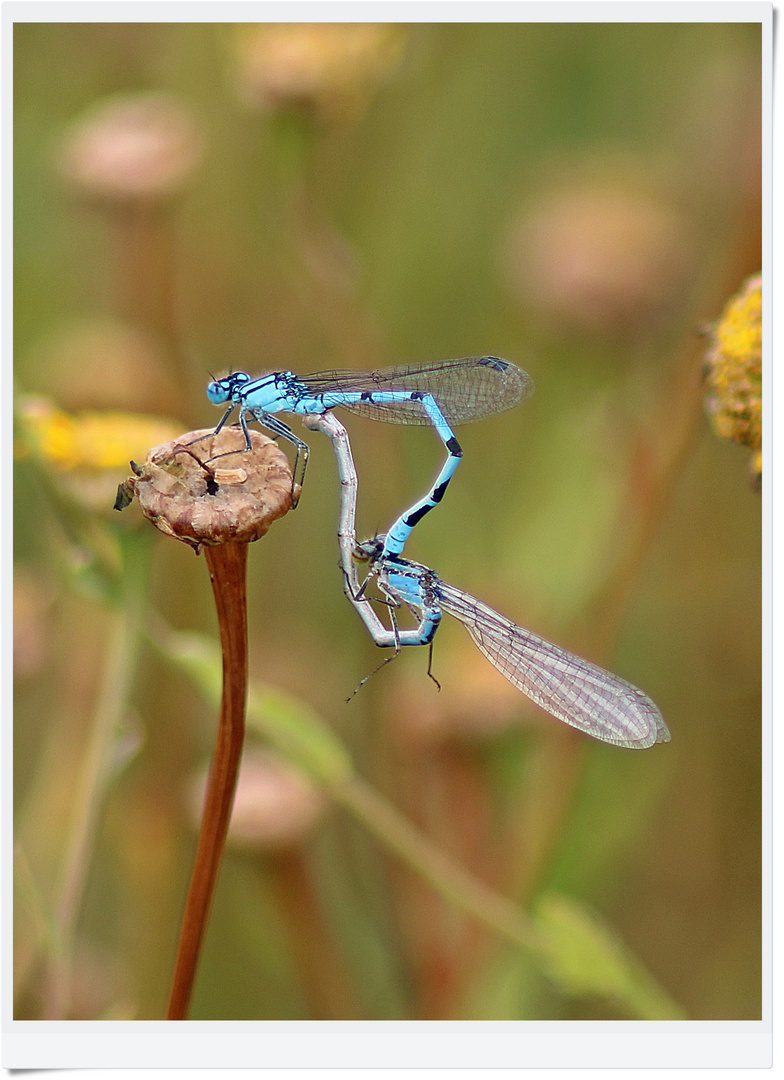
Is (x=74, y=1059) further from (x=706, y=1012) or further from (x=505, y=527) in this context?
(x=505, y=527)

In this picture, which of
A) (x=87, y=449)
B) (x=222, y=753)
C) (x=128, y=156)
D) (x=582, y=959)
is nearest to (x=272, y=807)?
(x=582, y=959)

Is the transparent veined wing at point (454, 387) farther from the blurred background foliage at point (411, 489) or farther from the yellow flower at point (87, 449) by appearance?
the yellow flower at point (87, 449)

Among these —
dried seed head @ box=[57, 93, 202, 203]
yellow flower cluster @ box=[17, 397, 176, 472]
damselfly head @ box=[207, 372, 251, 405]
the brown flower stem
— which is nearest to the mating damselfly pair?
damselfly head @ box=[207, 372, 251, 405]

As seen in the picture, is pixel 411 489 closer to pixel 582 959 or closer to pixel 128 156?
pixel 128 156

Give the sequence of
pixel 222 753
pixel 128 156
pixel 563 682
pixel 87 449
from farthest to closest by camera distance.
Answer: pixel 128 156
pixel 563 682
pixel 87 449
pixel 222 753

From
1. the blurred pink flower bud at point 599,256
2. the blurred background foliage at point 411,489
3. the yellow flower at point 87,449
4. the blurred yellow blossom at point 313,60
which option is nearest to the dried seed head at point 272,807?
the blurred background foliage at point 411,489

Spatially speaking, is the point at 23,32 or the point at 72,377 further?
the point at 72,377
